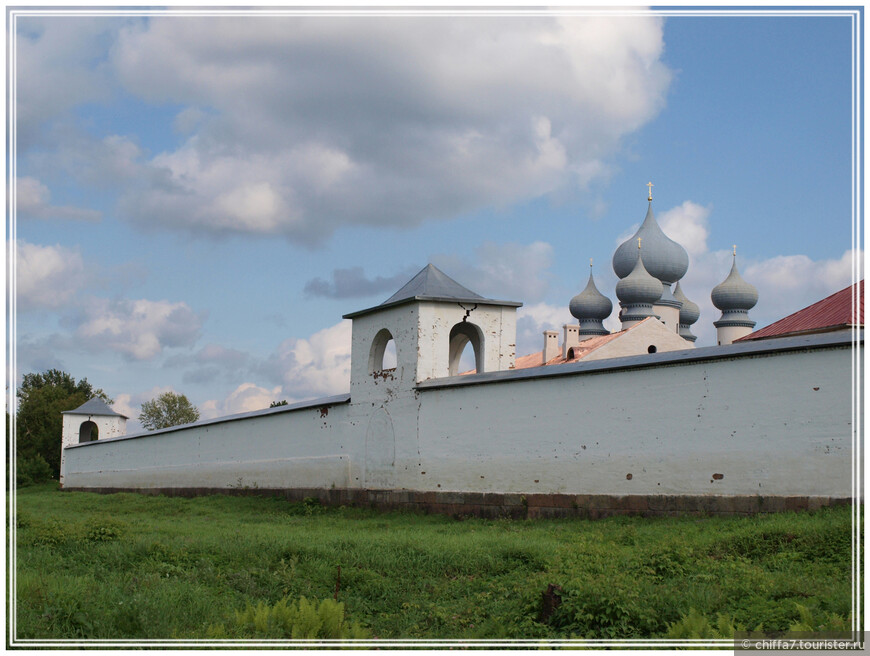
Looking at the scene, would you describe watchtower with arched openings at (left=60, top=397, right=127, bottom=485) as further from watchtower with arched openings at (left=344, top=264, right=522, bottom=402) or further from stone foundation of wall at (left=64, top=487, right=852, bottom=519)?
watchtower with arched openings at (left=344, top=264, right=522, bottom=402)

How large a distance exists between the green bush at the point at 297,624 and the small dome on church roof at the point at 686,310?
3762 centimetres

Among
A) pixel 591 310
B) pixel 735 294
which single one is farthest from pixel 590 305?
pixel 735 294

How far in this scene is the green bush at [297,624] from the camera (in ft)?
20.1

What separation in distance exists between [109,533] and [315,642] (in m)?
5.04

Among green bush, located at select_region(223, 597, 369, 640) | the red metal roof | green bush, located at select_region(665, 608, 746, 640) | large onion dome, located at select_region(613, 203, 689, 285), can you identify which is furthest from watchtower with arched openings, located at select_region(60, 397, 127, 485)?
green bush, located at select_region(665, 608, 746, 640)

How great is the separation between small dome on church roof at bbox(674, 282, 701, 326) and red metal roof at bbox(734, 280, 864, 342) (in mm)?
23811

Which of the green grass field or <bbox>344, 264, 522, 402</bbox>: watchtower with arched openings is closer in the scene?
the green grass field

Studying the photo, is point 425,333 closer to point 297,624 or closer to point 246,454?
point 246,454

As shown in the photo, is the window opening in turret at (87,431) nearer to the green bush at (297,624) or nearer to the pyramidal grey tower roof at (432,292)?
the pyramidal grey tower roof at (432,292)

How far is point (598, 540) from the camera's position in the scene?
28.7 feet

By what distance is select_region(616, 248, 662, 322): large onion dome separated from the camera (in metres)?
36.6

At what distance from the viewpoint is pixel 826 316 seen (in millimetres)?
16375

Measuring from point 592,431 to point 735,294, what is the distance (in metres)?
31.1

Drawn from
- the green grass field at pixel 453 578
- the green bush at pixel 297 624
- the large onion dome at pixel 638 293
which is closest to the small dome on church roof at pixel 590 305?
the large onion dome at pixel 638 293
